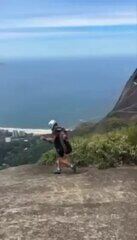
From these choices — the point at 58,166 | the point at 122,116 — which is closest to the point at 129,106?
the point at 122,116

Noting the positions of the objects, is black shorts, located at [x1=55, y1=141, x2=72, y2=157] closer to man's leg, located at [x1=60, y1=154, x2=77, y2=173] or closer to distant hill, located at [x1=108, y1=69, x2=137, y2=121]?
man's leg, located at [x1=60, y1=154, x2=77, y2=173]

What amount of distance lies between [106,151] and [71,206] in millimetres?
3264

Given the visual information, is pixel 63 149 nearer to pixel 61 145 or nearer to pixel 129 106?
pixel 61 145

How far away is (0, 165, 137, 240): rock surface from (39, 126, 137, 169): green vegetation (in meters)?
0.60

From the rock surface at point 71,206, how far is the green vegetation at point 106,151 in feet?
1.96

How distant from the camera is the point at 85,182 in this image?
31.5 ft

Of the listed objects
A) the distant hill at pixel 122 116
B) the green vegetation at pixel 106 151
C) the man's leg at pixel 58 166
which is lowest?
the man's leg at pixel 58 166

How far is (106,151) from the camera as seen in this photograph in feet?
37.4

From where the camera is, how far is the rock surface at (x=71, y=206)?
7328 mm

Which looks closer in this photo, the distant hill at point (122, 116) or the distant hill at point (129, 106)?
the distant hill at point (122, 116)

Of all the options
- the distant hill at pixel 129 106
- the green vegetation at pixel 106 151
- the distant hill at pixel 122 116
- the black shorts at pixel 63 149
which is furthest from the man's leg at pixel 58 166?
the distant hill at pixel 129 106

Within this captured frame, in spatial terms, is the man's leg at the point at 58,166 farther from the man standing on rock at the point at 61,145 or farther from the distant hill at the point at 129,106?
the distant hill at the point at 129,106

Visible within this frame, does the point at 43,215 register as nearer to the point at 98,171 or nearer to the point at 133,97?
the point at 98,171

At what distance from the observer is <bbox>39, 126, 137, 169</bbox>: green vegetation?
1115cm
